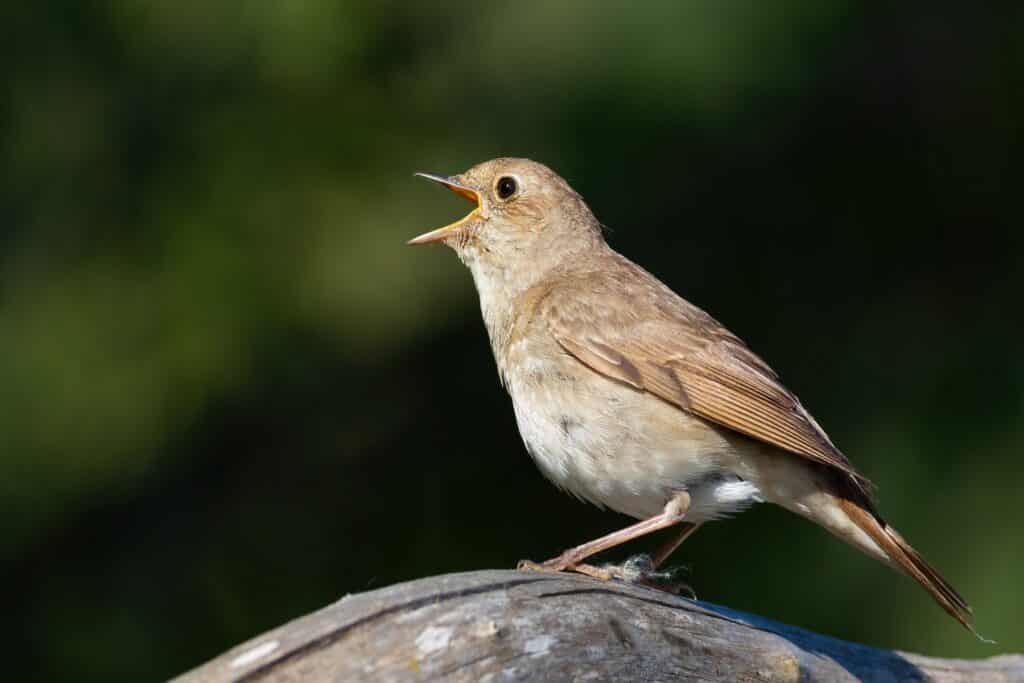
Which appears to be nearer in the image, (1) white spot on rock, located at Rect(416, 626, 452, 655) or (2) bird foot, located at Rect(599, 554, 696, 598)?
(1) white spot on rock, located at Rect(416, 626, 452, 655)

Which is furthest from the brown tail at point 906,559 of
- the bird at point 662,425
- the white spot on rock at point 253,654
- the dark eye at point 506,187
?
the white spot on rock at point 253,654

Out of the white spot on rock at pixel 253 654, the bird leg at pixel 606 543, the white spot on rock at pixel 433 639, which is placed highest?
the white spot on rock at pixel 253 654

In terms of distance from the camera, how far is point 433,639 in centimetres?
250

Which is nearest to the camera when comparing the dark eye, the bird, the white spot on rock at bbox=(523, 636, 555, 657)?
the white spot on rock at bbox=(523, 636, 555, 657)

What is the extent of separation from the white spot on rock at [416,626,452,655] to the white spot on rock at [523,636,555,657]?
0.55 ft

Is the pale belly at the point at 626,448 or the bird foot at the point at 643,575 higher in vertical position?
the pale belly at the point at 626,448

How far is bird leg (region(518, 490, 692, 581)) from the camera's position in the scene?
332 cm

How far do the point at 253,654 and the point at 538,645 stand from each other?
556mm

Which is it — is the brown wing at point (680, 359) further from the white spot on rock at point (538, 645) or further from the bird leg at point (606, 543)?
the white spot on rock at point (538, 645)

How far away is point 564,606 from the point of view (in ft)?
8.90

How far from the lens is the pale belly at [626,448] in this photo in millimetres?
3586

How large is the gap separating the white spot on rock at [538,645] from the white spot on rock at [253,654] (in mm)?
486

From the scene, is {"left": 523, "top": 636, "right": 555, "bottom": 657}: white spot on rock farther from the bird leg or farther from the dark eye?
the dark eye

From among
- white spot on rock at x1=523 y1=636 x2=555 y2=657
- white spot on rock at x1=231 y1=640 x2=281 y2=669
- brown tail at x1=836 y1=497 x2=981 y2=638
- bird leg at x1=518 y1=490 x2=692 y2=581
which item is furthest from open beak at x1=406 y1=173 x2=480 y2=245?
white spot on rock at x1=231 y1=640 x2=281 y2=669
